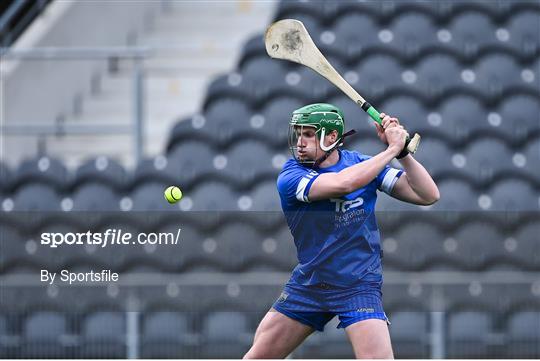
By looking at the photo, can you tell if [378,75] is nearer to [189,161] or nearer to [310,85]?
[310,85]

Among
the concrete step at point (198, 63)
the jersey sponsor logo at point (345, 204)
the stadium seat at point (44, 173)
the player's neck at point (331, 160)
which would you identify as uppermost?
the concrete step at point (198, 63)

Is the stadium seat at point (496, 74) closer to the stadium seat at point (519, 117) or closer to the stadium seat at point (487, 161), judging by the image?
the stadium seat at point (519, 117)

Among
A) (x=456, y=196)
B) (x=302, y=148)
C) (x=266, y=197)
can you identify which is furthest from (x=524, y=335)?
(x=302, y=148)

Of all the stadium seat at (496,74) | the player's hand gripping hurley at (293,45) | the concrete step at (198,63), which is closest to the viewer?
the player's hand gripping hurley at (293,45)

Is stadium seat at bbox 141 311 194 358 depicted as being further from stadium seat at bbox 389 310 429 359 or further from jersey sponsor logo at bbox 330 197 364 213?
jersey sponsor logo at bbox 330 197 364 213

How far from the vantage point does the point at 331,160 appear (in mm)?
5641

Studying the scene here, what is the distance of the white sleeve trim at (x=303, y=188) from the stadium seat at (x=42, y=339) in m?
2.46

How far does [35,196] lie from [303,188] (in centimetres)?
407

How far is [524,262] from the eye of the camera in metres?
7.47

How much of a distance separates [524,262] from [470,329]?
0.49 metres

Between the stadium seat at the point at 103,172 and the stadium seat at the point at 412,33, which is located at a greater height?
the stadium seat at the point at 412,33

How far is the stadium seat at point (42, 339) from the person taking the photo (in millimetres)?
7430

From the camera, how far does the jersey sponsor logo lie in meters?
5.58

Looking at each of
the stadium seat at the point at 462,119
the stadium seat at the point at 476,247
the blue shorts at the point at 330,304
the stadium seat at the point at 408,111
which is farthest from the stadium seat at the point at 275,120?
the blue shorts at the point at 330,304
